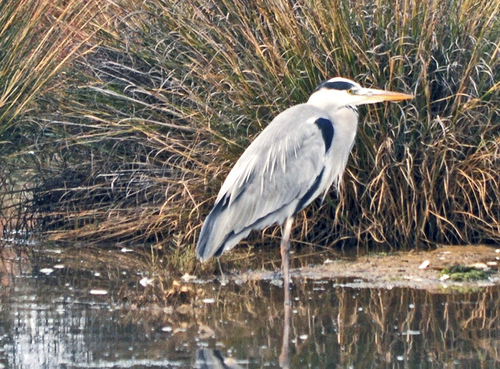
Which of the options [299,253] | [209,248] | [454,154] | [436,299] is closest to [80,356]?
[209,248]

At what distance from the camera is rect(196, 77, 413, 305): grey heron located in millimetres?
6062

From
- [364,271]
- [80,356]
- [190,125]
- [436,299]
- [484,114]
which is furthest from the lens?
[190,125]

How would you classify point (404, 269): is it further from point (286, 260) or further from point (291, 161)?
point (291, 161)

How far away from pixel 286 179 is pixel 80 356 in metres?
2.25

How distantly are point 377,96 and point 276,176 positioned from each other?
81cm

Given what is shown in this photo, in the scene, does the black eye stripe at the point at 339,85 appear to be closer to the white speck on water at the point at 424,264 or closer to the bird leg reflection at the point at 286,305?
the bird leg reflection at the point at 286,305

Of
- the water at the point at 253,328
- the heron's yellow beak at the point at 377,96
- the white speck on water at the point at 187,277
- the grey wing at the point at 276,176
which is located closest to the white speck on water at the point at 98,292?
the water at the point at 253,328

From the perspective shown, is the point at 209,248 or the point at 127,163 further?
the point at 127,163

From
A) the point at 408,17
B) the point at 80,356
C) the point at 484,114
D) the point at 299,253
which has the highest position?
the point at 408,17

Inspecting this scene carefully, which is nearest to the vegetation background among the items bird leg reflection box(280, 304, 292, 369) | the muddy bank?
the muddy bank

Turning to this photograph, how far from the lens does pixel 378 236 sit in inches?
274

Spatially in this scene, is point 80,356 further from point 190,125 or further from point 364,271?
point 190,125

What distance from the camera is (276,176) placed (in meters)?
6.17

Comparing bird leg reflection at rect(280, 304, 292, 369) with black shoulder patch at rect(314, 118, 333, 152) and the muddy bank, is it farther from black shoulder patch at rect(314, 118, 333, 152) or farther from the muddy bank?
black shoulder patch at rect(314, 118, 333, 152)
